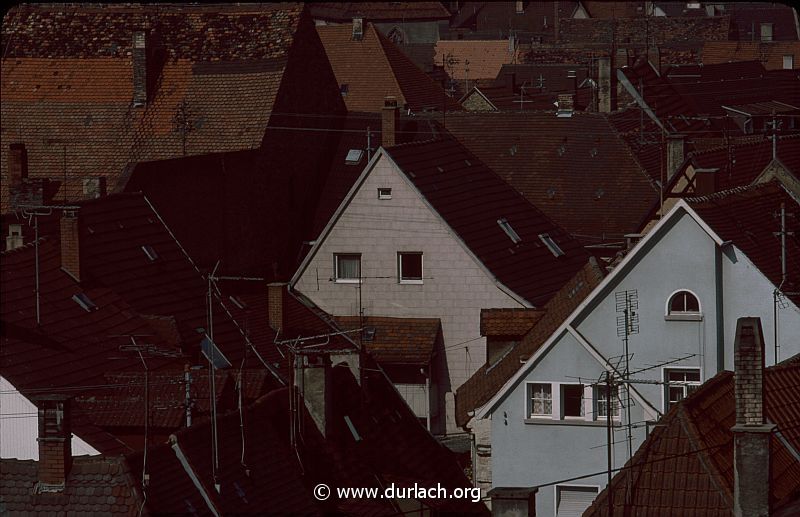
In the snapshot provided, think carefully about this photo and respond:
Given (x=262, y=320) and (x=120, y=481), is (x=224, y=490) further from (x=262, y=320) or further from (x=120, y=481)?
(x=262, y=320)

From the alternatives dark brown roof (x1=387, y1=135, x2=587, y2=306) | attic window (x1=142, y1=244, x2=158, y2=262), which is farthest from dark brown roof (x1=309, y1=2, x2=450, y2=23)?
attic window (x1=142, y1=244, x2=158, y2=262)

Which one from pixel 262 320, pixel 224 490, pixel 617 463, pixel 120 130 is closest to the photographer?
pixel 224 490

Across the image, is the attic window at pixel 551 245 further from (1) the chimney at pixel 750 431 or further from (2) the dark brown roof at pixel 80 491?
(2) the dark brown roof at pixel 80 491

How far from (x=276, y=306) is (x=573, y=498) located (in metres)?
10.4

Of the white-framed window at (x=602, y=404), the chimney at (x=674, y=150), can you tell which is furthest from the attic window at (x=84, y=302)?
the chimney at (x=674, y=150)

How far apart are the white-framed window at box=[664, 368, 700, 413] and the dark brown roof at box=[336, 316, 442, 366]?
9.85 metres

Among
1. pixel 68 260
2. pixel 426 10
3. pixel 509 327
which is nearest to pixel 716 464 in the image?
pixel 509 327

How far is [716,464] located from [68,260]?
12321 mm

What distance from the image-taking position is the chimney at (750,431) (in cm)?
2339

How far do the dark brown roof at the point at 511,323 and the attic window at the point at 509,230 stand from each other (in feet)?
24.0

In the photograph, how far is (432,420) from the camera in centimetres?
3931

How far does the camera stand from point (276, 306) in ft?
126

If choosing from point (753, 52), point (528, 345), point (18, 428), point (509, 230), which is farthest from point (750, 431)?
point (753, 52)

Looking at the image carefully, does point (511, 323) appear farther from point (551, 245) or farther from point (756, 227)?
point (551, 245)
